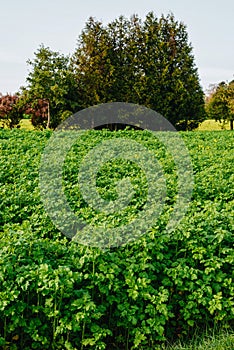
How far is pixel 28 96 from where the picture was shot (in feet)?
97.8

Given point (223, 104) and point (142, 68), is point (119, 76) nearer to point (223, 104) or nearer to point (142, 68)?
point (142, 68)

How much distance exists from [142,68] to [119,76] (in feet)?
6.88

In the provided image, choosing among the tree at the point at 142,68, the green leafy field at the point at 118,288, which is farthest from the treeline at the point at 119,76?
the green leafy field at the point at 118,288

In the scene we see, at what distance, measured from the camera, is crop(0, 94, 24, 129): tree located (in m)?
29.0

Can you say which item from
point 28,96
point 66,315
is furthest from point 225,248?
point 28,96

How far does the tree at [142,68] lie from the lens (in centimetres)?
3278

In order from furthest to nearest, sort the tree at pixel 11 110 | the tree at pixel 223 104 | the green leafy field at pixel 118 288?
1. the tree at pixel 223 104
2. the tree at pixel 11 110
3. the green leafy field at pixel 118 288

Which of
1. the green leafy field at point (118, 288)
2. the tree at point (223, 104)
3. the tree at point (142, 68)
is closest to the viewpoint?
the green leafy field at point (118, 288)

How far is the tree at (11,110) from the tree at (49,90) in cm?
60

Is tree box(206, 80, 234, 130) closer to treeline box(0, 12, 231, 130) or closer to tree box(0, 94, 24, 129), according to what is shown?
treeline box(0, 12, 231, 130)

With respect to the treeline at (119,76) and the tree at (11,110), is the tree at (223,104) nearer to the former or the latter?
the treeline at (119,76)

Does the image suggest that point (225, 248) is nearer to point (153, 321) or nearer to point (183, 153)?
point (153, 321)

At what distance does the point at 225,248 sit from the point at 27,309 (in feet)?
6.27

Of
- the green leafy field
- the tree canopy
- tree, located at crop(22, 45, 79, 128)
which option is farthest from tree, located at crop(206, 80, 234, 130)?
the green leafy field
